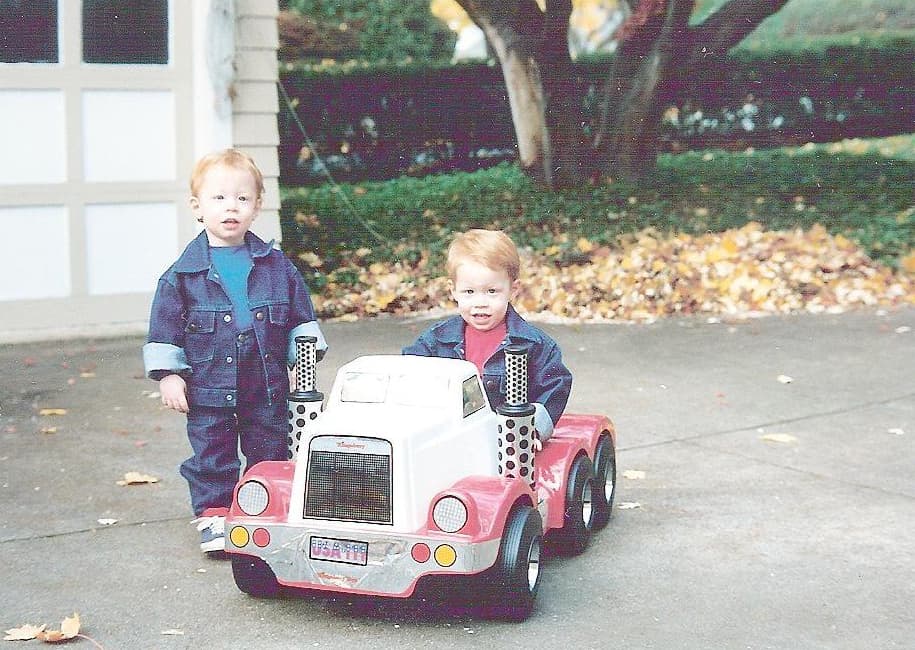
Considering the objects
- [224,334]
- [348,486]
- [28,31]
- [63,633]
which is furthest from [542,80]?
[63,633]

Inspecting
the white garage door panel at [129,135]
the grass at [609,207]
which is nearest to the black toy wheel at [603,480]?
the white garage door panel at [129,135]

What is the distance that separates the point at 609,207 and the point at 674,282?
2.73m

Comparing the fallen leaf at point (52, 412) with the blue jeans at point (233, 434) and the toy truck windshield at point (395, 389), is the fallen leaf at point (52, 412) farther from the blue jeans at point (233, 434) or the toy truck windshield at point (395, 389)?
the toy truck windshield at point (395, 389)

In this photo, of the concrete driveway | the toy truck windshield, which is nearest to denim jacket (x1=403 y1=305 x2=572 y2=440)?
the toy truck windshield

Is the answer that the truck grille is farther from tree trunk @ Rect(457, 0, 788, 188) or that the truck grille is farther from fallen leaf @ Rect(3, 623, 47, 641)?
tree trunk @ Rect(457, 0, 788, 188)

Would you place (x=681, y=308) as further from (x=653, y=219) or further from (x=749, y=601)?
(x=749, y=601)

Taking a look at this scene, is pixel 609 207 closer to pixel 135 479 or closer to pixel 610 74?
pixel 610 74

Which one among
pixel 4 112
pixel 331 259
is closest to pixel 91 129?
pixel 4 112

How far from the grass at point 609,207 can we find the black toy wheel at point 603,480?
21.1 ft

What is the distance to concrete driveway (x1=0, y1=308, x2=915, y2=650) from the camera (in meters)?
4.02

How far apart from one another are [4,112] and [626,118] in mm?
6733

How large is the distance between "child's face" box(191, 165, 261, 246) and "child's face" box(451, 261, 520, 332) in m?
0.76

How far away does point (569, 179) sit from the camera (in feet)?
44.4

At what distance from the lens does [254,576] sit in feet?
13.6
